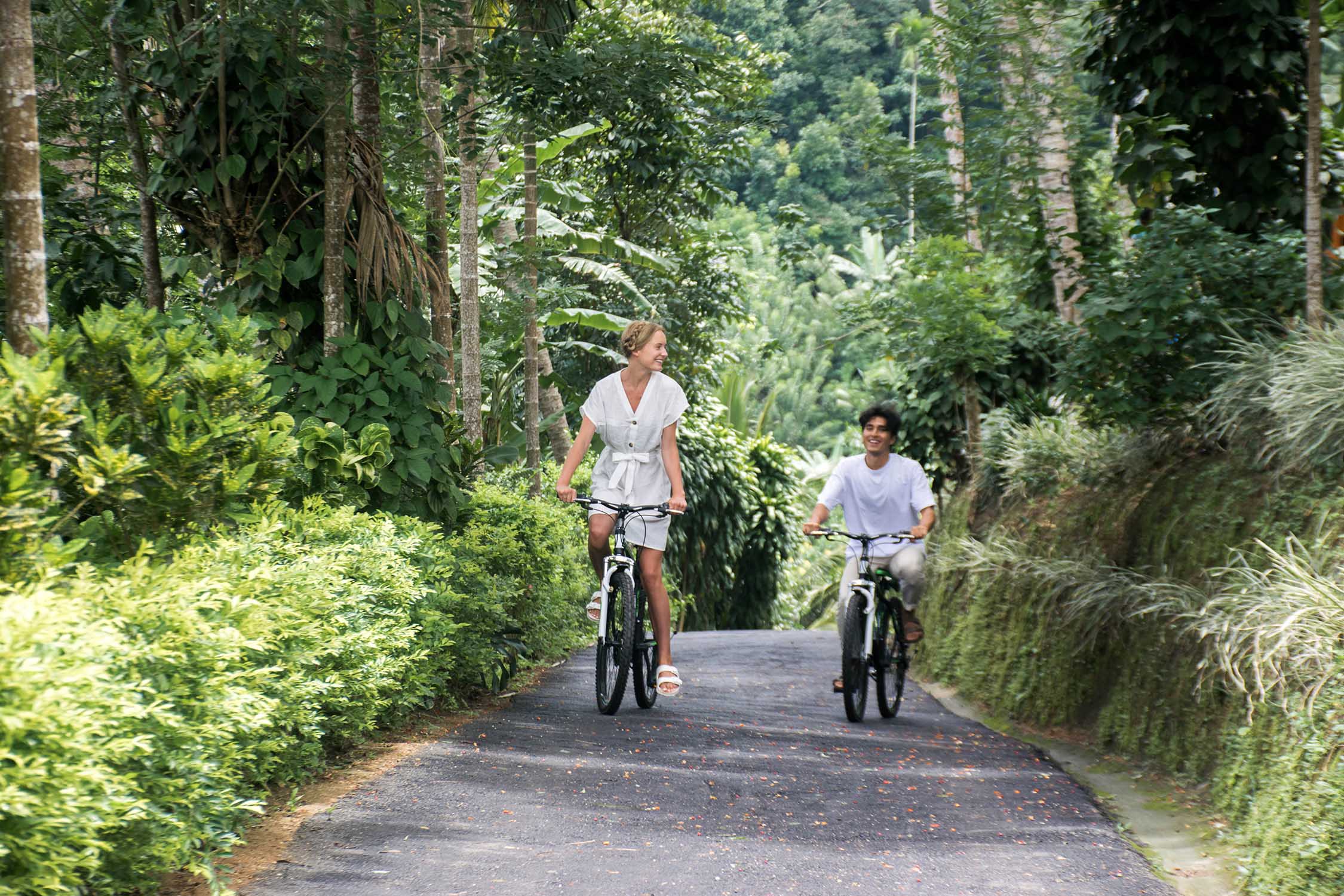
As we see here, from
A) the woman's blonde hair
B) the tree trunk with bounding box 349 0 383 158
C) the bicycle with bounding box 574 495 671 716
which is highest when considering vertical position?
the tree trunk with bounding box 349 0 383 158

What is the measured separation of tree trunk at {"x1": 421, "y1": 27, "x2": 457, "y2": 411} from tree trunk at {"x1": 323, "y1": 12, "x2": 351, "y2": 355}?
118 cm

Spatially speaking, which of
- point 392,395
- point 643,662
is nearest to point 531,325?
point 392,395

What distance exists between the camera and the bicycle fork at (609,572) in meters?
7.50

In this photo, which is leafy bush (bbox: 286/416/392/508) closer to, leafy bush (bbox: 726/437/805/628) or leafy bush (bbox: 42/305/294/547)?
leafy bush (bbox: 42/305/294/547)

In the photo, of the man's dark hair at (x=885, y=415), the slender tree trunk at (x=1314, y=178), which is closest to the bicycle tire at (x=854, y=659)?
the man's dark hair at (x=885, y=415)

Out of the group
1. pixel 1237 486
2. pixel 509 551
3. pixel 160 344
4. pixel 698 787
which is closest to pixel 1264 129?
pixel 1237 486

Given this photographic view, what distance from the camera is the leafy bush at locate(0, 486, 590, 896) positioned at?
2.95 m

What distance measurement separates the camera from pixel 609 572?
7.62 m

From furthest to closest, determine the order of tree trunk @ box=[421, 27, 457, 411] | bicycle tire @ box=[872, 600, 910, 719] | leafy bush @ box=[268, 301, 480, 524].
Result: tree trunk @ box=[421, 27, 457, 411]
bicycle tire @ box=[872, 600, 910, 719]
leafy bush @ box=[268, 301, 480, 524]

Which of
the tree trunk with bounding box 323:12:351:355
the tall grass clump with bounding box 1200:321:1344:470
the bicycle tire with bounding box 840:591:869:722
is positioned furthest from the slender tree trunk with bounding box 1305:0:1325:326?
the tree trunk with bounding box 323:12:351:355

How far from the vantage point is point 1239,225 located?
9820 millimetres

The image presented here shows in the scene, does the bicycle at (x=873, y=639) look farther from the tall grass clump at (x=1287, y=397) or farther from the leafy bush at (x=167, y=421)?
the leafy bush at (x=167, y=421)

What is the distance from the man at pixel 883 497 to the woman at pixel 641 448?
4.13 feet

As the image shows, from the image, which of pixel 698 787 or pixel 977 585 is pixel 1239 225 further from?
pixel 698 787
